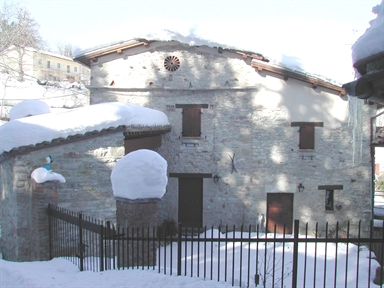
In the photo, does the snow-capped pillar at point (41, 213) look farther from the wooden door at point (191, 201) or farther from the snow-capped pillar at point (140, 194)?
the wooden door at point (191, 201)

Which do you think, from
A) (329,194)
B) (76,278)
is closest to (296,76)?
(329,194)

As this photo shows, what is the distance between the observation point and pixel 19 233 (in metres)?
6.94

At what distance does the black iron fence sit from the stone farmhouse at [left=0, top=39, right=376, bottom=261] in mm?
2396

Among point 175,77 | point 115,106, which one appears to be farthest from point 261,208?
point 115,106

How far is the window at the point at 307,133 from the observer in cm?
1132

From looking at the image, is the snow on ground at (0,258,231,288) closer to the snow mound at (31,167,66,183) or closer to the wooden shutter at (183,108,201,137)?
the snow mound at (31,167,66,183)

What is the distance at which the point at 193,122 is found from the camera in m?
11.8

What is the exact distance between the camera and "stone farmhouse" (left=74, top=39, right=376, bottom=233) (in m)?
11.3

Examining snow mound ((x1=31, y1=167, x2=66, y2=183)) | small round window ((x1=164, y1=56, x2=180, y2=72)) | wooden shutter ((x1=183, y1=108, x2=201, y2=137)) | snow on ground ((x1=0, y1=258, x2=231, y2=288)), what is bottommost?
snow on ground ((x1=0, y1=258, x2=231, y2=288))

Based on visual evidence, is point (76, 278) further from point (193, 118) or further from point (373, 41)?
point (193, 118)

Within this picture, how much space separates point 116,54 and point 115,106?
14.0 ft

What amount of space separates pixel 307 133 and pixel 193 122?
3.94 metres

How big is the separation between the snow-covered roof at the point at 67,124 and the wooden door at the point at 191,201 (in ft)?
12.0

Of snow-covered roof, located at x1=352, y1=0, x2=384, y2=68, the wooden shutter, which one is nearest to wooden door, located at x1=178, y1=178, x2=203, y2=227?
the wooden shutter
